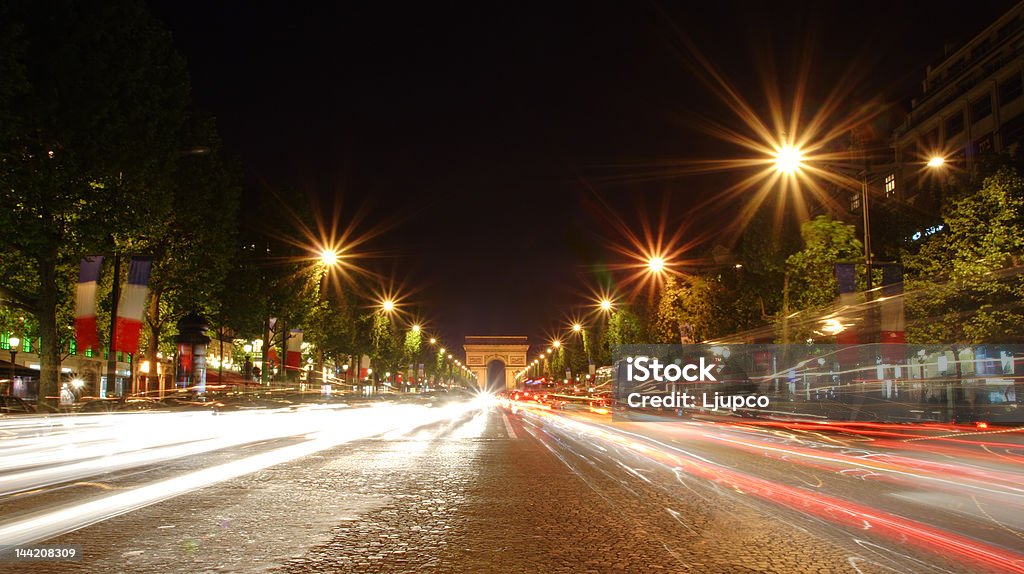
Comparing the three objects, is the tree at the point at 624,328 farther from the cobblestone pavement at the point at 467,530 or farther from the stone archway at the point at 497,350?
the stone archway at the point at 497,350

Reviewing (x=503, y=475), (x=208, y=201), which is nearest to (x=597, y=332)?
(x=208, y=201)

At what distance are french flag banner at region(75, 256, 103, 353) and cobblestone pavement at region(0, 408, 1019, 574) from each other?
58.9ft

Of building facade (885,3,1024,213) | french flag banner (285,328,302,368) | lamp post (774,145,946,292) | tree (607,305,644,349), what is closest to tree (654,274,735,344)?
building facade (885,3,1024,213)

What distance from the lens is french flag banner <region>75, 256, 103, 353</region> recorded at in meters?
25.4

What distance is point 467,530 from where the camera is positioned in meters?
6.79

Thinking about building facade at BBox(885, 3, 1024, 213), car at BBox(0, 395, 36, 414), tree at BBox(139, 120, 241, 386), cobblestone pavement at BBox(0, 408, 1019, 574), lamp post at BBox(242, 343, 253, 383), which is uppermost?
building facade at BBox(885, 3, 1024, 213)

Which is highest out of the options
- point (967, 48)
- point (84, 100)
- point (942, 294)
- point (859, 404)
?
point (967, 48)

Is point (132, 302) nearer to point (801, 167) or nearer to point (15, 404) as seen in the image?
point (15, 404)

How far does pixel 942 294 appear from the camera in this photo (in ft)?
85.0

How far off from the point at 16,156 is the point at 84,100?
2714 millimetres

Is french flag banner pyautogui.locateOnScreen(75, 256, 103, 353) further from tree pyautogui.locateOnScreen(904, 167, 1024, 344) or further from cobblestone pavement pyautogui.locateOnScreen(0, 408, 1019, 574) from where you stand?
tree pyautogui.locateOnScreen(904, 167, 1024, 344)

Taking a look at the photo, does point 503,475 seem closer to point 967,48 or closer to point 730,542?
point 730,542

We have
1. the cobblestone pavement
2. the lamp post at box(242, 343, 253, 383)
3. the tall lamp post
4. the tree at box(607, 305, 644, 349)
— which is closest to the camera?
the cobblestone pavement

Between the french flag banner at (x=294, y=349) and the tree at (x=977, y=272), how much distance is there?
3574cm
